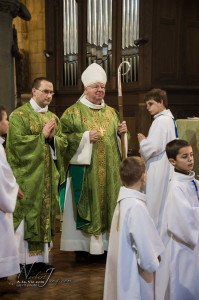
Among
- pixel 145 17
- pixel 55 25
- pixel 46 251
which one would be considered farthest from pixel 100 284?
pixel 55 25

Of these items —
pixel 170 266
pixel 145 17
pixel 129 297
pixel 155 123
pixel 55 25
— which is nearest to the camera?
pixel 129 297

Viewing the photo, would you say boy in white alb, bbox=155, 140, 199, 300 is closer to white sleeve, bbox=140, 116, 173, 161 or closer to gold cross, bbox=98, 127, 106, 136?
gold cross, bbox=98, 127, 106, 136

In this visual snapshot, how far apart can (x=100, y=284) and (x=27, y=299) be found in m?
0.67

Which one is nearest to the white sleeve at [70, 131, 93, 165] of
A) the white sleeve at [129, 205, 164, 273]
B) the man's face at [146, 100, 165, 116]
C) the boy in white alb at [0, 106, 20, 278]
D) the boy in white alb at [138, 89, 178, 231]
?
the boy in white alb at [138, 89, 178, 231]

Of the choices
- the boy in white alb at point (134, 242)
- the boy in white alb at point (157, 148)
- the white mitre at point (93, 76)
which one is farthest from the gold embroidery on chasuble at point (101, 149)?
the boy in white alb at point (134, 242)

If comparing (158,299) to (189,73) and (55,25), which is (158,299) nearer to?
(189,73)

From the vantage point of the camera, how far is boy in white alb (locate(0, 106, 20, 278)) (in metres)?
3.86

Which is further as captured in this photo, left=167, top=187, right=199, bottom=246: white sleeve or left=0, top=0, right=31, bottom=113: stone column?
left=0, top=0, right=31, bottom=113: stone column

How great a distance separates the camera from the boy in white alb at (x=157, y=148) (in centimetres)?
548

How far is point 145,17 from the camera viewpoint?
8391 millimetres

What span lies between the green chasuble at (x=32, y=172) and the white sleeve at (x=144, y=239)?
193 centimetres

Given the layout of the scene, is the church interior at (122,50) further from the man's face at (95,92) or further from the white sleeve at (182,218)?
the white sleeve at (182,218)

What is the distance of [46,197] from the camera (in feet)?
16.0

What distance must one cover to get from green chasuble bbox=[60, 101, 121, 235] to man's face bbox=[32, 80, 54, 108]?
17.2 inches
